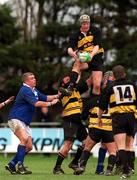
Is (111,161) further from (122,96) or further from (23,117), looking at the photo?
(122,96)

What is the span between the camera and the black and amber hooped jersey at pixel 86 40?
16812 millimetres

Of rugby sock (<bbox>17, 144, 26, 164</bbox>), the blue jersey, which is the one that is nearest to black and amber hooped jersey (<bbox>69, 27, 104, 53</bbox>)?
the blue jersey

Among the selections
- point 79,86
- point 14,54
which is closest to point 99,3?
point 14,54

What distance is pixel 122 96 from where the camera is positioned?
14.8 meters

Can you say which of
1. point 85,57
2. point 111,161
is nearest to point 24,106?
point 85,57

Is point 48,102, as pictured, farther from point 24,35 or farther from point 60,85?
point 24,35

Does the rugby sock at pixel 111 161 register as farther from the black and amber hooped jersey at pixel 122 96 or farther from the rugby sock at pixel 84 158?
the black and amber hooped jersey at pixel 122 96

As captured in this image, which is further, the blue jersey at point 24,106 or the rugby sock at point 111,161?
the rugby sock at point 111,161

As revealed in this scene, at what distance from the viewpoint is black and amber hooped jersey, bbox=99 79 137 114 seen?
48.6 ft

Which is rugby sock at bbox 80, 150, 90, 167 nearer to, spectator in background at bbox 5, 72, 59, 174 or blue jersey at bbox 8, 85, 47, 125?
spectator in background at bbox 5, 72, 59, 174

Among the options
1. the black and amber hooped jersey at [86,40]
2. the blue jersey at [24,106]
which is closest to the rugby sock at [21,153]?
the blue jersey at [24,106]

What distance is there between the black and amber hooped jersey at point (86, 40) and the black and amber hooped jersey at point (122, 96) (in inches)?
80.5

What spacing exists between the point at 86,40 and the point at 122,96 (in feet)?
8.02

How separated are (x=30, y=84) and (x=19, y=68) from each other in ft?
65.2
